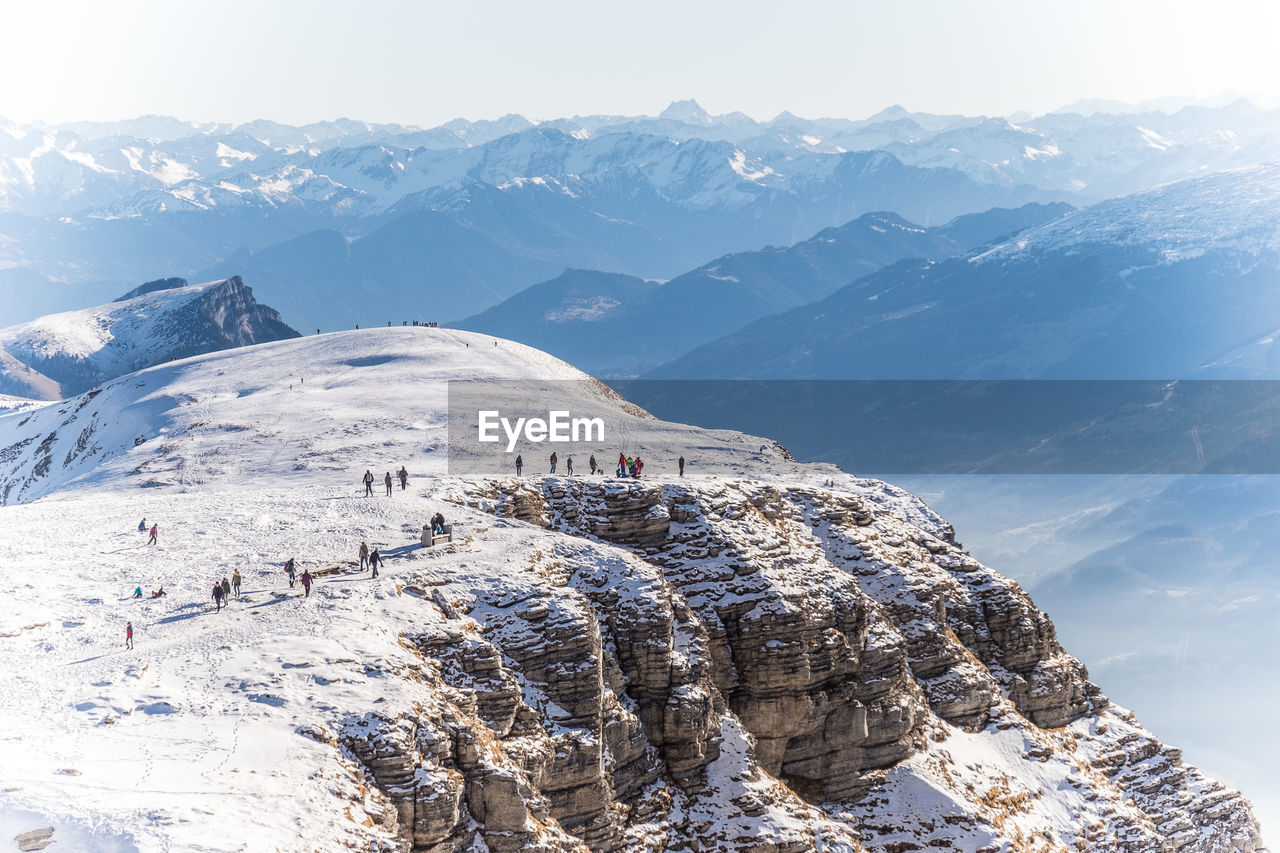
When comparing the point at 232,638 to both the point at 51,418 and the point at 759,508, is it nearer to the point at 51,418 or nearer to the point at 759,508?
the point at 759,508

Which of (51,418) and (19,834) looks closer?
(19,834)

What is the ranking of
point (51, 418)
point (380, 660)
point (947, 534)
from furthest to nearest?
point (51, 418) → point (947, 534) → point (380, 660)

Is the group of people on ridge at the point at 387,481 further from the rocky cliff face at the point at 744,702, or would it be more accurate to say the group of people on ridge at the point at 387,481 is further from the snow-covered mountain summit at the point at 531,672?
the rocky cliff face at the point at 744,702

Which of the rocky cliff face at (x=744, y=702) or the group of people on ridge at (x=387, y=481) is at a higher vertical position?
the group of people on ridge at (x=387, y=481)

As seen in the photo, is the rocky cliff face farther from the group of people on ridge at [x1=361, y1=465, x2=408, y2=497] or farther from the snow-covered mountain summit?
the group of people on ridge at [x1=361, y1=465, x2=408, y2=497]

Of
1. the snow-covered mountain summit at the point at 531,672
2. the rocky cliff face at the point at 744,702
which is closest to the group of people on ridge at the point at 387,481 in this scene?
the snow-covered mountain summit at the point at 531,672

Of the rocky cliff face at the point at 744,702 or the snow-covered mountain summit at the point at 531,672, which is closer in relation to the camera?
the snow-covered mountain summit at the point at 531,672

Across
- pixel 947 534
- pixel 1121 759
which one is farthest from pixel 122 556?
pixel 947 534

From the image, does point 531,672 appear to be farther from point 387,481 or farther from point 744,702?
point 387,481
